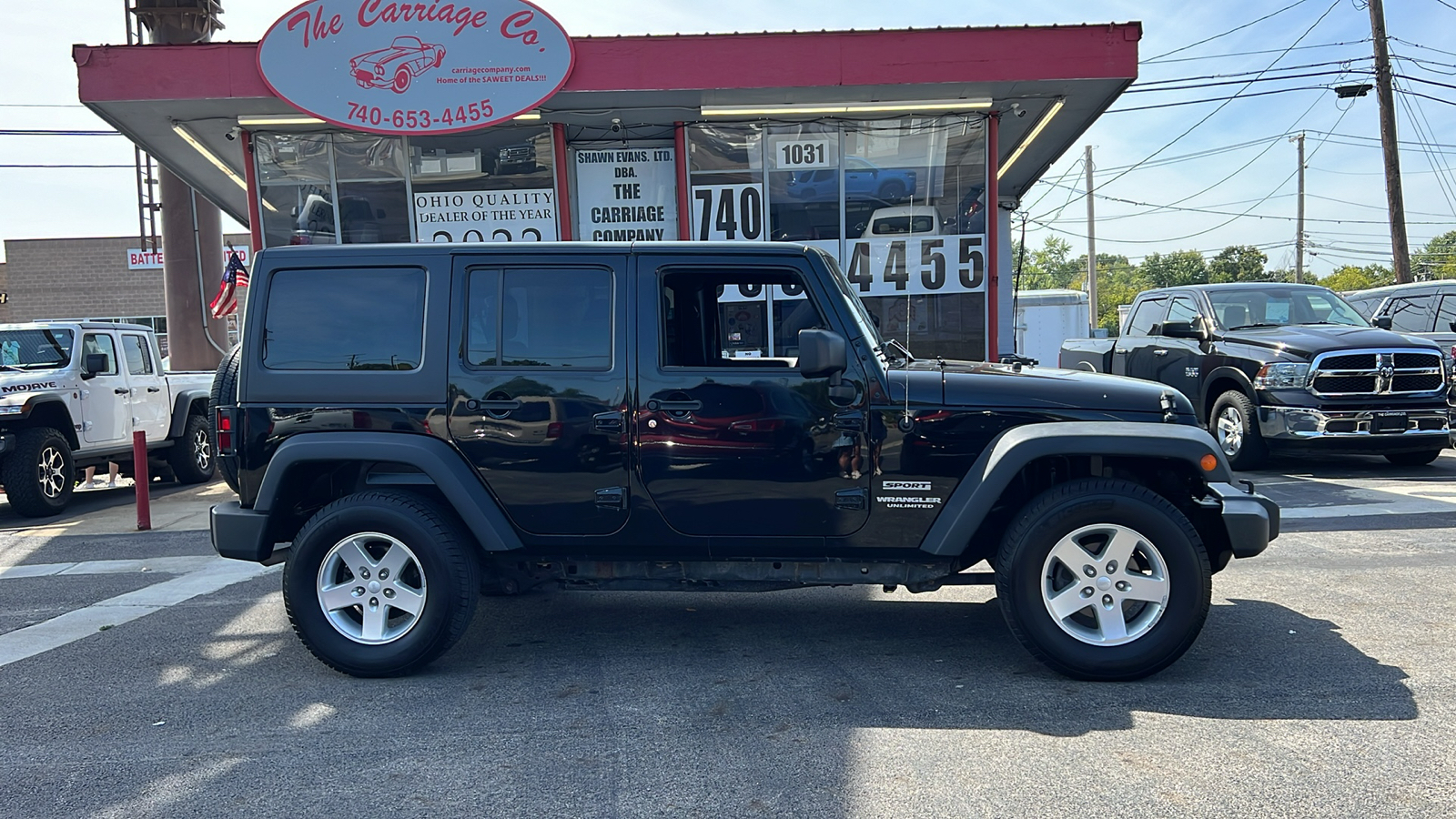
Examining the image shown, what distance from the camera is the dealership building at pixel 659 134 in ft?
34.2

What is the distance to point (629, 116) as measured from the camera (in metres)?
11.5

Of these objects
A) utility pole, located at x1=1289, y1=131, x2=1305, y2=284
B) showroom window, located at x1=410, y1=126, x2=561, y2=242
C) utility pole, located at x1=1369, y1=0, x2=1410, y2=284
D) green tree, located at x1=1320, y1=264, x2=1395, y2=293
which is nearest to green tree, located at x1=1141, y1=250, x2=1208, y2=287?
green tree, located at x1=1320, y1=264, x2=1395, y2=293

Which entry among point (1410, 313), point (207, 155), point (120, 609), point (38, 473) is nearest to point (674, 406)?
point (120, 609)

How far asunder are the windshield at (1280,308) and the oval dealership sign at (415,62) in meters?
7.72

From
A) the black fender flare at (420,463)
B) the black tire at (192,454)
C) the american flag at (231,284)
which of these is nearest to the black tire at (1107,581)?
the black fender flare at (420,463)

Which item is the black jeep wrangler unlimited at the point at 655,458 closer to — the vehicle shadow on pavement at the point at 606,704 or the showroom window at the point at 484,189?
the vehicle shadow on pavement at the point at 606,704

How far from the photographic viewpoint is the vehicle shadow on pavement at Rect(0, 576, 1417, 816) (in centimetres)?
336

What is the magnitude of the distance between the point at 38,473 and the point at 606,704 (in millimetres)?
8715

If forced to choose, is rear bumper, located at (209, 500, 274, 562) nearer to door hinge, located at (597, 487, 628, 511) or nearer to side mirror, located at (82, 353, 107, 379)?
door hinge, located at (597, 487, 628, 511)

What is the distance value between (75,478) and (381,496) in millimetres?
8715

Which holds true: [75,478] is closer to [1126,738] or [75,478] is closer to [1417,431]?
[1126,738]

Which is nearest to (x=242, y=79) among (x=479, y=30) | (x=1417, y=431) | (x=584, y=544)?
(x=479, y=30)

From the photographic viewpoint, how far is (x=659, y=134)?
1201 centimetres

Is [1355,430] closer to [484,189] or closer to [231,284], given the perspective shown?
[484,189]
